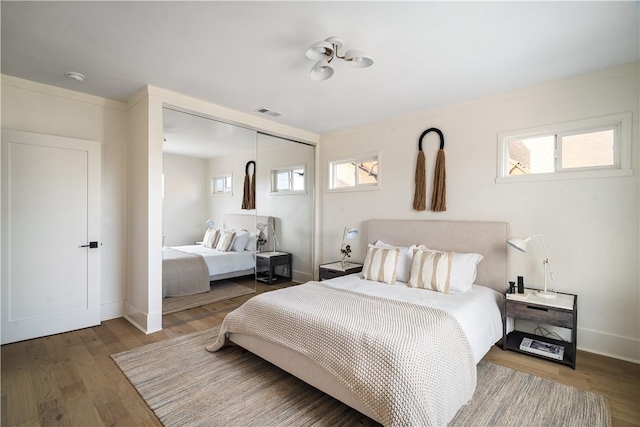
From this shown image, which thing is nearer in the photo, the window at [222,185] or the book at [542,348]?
the book at [542,348]

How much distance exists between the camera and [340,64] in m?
A: 2.73

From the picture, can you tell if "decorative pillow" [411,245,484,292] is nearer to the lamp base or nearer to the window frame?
the lamp base

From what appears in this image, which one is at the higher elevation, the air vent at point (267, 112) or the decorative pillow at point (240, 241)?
the air vent at point (267, 112)

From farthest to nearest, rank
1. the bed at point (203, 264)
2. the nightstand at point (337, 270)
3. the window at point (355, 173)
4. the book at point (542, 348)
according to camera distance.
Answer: the window at point (355, 173) < the nightstand at point (337, 270) < the bed at point (203, 264) < the book at point (542, 348)

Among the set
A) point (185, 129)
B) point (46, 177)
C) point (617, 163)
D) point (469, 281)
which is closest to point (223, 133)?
point (185, 129)

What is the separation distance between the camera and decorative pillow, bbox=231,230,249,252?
4.39 metres

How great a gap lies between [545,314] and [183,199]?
12.9 ft

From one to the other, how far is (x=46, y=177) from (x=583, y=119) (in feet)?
17.7

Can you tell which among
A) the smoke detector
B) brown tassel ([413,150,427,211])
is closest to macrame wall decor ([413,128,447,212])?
brown tassel ([413,150,427,211])

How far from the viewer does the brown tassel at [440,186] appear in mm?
3742

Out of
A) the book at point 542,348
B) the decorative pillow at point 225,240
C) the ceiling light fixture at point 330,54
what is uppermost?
the ceiling light fixture at point 330,54

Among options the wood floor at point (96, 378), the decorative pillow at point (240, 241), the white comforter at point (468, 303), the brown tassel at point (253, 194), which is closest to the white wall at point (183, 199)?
the decorative pillow at point (240, 241)

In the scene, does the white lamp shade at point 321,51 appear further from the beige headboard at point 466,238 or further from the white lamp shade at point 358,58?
the beige headboard at point 466,238

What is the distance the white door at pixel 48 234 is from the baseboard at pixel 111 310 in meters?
0.14
